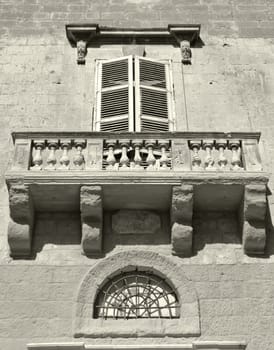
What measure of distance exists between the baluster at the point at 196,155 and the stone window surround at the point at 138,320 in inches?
55.4

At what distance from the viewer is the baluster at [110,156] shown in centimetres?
956

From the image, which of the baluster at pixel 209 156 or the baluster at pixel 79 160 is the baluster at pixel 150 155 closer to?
the baluster at pixel 209 156

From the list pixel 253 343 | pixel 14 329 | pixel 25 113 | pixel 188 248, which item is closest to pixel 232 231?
pixel 188 248

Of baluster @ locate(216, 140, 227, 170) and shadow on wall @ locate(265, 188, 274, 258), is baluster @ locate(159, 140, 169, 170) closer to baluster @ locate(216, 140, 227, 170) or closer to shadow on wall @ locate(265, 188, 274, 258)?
baluster @ locate(216, 140, 227, 170)

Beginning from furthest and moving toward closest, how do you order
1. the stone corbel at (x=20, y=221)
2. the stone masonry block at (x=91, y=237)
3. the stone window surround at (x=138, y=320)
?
the stone masonry block at (x=91, y=237), the stone corbel at (x=20, y=221), the stone window surround at (x=138, y=320)

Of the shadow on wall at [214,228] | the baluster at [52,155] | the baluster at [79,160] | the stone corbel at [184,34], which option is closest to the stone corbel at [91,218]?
the baluster at [79,160]

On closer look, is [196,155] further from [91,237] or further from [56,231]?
[56,231]

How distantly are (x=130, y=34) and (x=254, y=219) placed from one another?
16.9 feet

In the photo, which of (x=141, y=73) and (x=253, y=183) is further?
(x=141, y=73)

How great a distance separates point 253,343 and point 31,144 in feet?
14.0

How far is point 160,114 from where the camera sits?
1139 centimetres

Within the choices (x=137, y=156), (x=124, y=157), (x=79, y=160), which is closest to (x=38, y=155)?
(x=79, y=160)

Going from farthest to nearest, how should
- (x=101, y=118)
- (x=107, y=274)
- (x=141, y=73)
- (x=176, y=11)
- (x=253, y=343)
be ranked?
(x=176, y=11)
(x=141, y=73)
(x=101, y=118)
(x=107, y=274)
(x=253, y=343)

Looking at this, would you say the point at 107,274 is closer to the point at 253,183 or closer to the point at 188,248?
the point at 188,248
